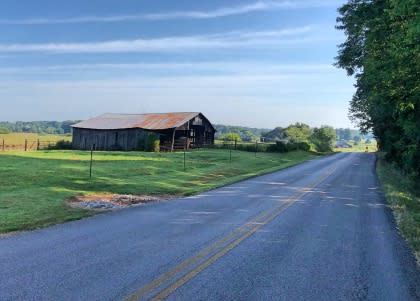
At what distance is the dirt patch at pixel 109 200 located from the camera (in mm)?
13099

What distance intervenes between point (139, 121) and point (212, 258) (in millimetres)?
53574

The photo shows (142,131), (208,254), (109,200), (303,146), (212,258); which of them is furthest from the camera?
(303,146)

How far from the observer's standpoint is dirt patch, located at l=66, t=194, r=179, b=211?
13.1 meters

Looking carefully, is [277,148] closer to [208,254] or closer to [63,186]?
[63,186]

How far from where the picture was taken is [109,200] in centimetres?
1443

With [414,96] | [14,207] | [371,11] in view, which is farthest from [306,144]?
[14,207]

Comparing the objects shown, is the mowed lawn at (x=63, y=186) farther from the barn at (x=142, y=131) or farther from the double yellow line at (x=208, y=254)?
the barn at (x=142, y=131)

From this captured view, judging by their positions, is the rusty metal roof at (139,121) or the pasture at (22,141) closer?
the pasture at (22,141)

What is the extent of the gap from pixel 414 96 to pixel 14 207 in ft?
59.1

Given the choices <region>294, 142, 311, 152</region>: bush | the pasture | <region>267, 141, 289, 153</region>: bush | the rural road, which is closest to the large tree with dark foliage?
the rural road

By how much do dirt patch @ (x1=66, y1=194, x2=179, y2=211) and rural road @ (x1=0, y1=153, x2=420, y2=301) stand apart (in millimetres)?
1345

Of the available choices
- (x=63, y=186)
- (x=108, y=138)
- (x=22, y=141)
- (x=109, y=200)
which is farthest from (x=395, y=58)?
(x=22, y=141)

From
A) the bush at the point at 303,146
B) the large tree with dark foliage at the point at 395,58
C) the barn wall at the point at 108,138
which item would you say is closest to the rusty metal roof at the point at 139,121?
the barn wall at the point at 108,138

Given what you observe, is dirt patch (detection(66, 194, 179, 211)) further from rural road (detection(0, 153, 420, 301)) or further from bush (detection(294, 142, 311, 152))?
bush (detection(294, 142, 311, 152))
